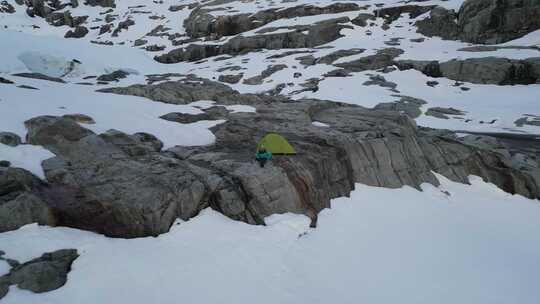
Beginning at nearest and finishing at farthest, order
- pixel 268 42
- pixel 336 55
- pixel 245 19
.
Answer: pixel 336 55, pixel 268 42, pixel 245 19

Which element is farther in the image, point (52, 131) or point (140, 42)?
point (140, 42)

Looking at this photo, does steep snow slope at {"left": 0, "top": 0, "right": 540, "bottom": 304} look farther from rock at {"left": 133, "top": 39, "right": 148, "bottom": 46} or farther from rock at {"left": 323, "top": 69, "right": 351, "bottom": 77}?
A: rock at {"left": 133, "top": 39, "right": 148, "bottom": 46}

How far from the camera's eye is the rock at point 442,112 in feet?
124

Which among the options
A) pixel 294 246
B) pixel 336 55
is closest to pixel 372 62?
pixel 336 55

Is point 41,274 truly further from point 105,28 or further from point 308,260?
point 105,28

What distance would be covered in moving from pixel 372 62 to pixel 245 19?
36844mm

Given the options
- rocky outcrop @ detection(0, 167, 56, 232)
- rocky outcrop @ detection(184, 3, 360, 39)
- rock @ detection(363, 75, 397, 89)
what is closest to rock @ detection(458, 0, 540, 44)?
rock @ detection(363, 75, 397, 89)

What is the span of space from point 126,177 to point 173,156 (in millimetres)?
2955

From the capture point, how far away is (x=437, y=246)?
44.1 ft

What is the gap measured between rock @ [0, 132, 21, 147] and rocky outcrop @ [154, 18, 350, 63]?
195 feet

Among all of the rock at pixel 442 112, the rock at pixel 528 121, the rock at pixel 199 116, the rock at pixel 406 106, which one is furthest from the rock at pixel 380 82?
Result: the rock at pixel 199 116

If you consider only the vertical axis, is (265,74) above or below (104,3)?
below

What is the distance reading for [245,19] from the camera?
80625 millimetres

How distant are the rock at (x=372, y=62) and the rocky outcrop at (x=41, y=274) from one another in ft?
164
